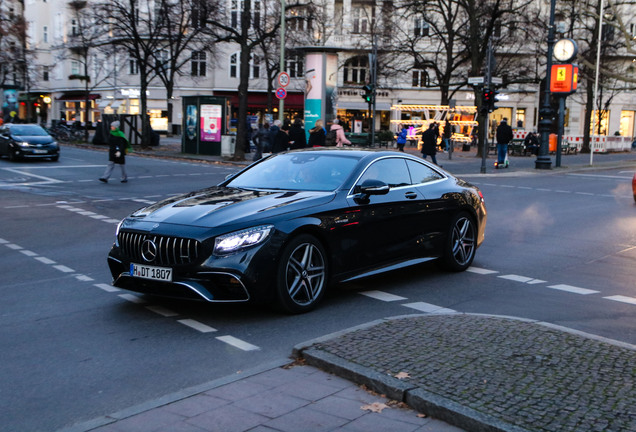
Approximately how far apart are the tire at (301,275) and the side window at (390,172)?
1.17 meters

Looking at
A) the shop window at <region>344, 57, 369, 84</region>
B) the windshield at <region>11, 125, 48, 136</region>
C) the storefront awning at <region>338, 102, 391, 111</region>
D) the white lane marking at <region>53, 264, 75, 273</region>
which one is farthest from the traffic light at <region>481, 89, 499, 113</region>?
the shop window at <region>344, 57, 369, 84</region>

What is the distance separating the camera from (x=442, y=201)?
27.3 feet

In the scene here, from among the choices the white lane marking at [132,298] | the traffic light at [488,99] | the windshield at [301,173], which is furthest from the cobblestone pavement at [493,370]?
the traffic light at [488,99]

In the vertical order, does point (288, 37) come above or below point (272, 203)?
above

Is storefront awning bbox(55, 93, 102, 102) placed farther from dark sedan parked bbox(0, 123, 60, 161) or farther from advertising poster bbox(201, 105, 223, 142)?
dark sedan parked bbox(0, 123, 60, 161)

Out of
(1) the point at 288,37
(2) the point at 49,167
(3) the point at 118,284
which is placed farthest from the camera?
(1) the point at 288,37

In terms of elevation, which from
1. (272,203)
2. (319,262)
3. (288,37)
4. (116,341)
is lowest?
(116,341)

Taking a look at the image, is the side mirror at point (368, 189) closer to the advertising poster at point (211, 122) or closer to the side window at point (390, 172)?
the side window at point (390, 172)

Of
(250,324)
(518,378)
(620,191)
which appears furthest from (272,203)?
(620,191)

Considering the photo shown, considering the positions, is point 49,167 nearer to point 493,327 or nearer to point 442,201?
point 442,201

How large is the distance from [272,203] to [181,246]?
0.98 m

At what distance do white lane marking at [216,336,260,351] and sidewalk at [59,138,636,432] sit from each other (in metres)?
0.48

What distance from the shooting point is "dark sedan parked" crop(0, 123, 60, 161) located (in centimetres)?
2714

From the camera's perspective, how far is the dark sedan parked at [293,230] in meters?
6.05
